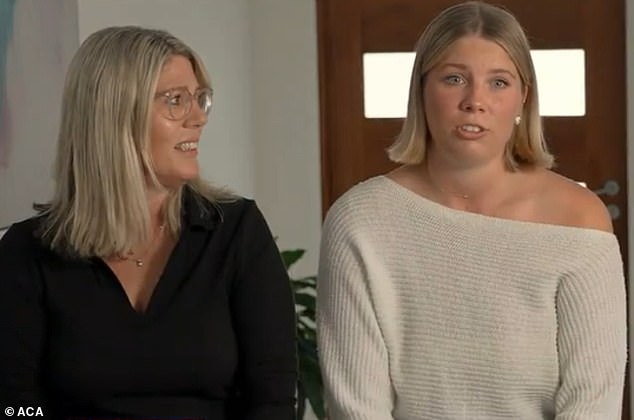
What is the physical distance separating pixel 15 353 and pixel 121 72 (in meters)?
0.46

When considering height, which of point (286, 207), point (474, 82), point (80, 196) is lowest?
point (286, 207)

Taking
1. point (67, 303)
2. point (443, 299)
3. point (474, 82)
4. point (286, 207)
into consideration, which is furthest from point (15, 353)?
point (286, 207)

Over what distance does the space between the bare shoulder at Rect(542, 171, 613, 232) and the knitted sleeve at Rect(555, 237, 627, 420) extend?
4 centimetres

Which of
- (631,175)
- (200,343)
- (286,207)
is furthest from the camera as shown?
(286,207)

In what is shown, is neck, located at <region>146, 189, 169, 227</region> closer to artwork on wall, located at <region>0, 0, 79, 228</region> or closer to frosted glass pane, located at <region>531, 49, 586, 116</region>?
artwork on wall, located at <region>0, 0, 79, 228</region>

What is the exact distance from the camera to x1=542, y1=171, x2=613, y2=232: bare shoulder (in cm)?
186

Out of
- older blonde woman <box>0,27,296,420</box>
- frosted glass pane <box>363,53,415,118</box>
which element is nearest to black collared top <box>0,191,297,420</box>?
older blonde woman <box>0,27,296,420</box>

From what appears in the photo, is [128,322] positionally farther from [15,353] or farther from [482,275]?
[482,275]

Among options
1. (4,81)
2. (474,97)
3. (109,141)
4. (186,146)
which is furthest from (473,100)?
(4,81)

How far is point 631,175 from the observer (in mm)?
4027

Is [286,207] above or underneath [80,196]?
underneath

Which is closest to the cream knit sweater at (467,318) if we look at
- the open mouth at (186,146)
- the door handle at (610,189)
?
the open mouth at (186,146)

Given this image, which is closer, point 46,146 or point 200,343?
point 200,343

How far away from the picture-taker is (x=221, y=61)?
3865 millimetres
